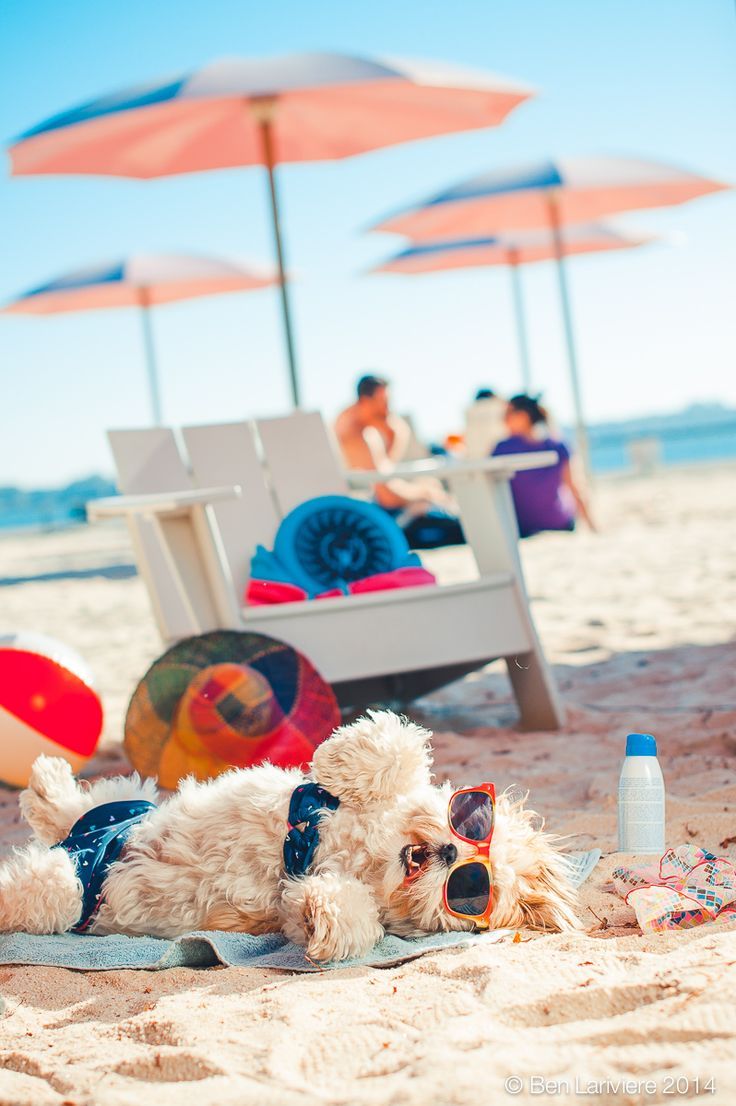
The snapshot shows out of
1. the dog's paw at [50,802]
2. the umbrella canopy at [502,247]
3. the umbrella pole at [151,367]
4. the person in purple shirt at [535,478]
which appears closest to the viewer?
the dog's paw at [50,802]

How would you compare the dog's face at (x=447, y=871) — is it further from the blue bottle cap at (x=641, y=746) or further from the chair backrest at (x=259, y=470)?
the chair backrest at (x=259, y=470)

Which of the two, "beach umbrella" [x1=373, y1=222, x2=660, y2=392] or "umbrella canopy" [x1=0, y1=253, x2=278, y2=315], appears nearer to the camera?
"umbrella canopy" [x1=0, y1=253, x2=278, y2=315]

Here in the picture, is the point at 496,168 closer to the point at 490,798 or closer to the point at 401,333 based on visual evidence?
the point at 490,798

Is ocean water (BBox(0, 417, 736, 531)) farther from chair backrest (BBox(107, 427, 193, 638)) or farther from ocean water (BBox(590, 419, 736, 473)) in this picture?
chair backrest (BBox(107, 427, 193, 638))

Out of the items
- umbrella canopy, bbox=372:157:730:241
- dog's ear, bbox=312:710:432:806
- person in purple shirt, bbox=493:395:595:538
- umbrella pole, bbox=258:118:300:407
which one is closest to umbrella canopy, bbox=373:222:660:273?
umbrella canopy, bbox=372:157:730:241

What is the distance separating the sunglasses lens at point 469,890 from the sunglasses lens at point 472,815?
5 cm

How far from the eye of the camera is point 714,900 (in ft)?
5.76

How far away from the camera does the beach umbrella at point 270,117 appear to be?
509 centimetres

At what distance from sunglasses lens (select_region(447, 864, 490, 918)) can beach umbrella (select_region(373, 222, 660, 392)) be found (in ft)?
32.8

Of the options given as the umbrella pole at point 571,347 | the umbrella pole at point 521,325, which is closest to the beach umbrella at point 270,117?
the umbrella pole at point 571,347

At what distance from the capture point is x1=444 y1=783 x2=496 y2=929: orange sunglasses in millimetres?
1634

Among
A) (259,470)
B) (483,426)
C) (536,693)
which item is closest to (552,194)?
(483,426)

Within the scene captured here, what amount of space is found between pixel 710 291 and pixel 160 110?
3315 cm

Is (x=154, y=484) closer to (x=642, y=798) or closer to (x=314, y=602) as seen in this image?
(x=314, y=602)
